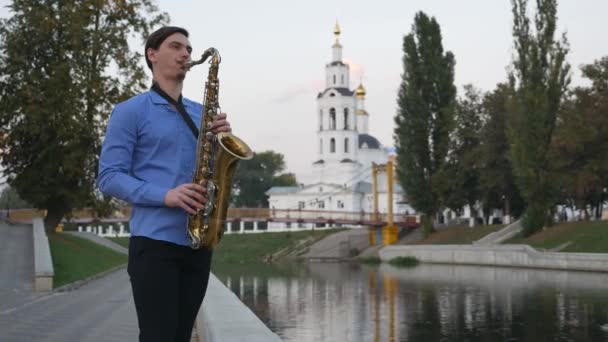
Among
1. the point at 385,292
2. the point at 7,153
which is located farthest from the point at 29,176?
the point at 385,292

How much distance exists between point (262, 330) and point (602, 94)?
4412 centimetres

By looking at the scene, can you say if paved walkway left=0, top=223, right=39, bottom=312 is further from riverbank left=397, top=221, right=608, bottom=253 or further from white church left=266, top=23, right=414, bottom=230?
white church left=266, top=23, right=414, bottom=230

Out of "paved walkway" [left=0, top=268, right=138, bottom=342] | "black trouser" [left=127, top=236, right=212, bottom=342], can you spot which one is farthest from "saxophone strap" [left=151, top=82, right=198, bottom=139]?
"paved walkway" [left=0, top=268, right=138, bottom=342]

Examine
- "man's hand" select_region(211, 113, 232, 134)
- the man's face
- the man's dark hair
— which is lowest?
"man's hand" select_region(211, 113, 232, 134)

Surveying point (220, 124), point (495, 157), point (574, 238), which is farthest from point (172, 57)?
point (495, 157)

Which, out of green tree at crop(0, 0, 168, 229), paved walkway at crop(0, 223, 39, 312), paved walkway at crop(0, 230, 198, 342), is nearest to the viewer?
paved walkway at crop(0, 230, 198, 342)

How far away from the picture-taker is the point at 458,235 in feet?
177

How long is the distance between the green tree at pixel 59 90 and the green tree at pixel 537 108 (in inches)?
767

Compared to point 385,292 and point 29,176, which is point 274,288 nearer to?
point 385,292

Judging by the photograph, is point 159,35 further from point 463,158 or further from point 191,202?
point 463,158

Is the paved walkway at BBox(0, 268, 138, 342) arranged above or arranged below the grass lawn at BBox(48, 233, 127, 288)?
below

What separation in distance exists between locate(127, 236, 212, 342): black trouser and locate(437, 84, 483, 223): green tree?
2024 inches

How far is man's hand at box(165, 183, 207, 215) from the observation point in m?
3.48

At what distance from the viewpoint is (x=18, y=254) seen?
997 inches
